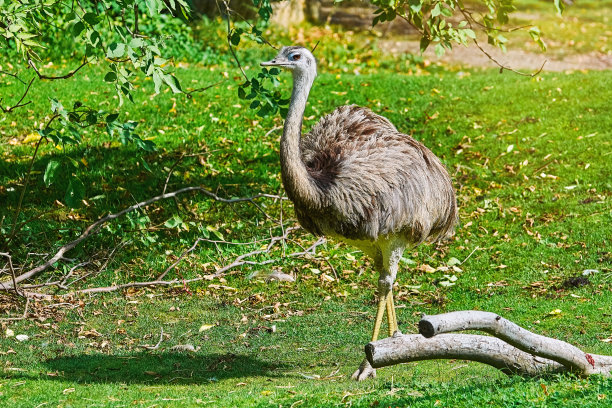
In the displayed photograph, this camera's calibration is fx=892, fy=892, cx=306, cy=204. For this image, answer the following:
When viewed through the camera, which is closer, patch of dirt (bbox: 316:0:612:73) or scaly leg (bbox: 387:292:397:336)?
scaly leg (bbox: 387:292:397:336)

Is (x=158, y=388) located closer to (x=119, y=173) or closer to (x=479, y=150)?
(x=119, y=173)

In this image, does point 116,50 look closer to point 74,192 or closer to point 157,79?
point 157,79

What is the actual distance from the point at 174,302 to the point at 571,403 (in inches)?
189

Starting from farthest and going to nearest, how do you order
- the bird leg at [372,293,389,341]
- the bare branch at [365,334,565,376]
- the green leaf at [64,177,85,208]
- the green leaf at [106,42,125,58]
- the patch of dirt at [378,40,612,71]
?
the patch of dirt at [378,40,612,71] → the bird leg at [372,293,389,341] → the green leaf at [64,177,85,208] → the green leaf at [106,42,125,58] → the bare branch at [365,334,565,376]

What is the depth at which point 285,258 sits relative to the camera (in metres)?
9.86

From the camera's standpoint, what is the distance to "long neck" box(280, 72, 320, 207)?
6441mm

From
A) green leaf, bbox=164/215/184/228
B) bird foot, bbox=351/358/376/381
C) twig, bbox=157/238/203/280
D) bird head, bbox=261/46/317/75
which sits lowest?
twig, bbox=157/238/203/280

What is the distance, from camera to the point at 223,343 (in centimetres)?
781

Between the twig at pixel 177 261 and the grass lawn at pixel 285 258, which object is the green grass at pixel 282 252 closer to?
the grass lawn at pixel 285 258

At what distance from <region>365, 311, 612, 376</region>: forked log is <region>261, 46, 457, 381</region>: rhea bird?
44.8 inches

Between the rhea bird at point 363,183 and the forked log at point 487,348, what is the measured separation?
1137mm

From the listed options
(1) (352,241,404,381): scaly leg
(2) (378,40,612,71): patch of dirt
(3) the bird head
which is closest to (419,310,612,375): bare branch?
(1) (352,241,404,381): scaly leg

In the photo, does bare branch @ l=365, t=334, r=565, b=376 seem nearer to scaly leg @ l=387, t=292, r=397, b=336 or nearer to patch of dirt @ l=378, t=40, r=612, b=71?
scaly leg @ l=387, t=292, r=397, b=336

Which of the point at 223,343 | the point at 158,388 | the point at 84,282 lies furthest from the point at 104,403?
the point at 84,282
